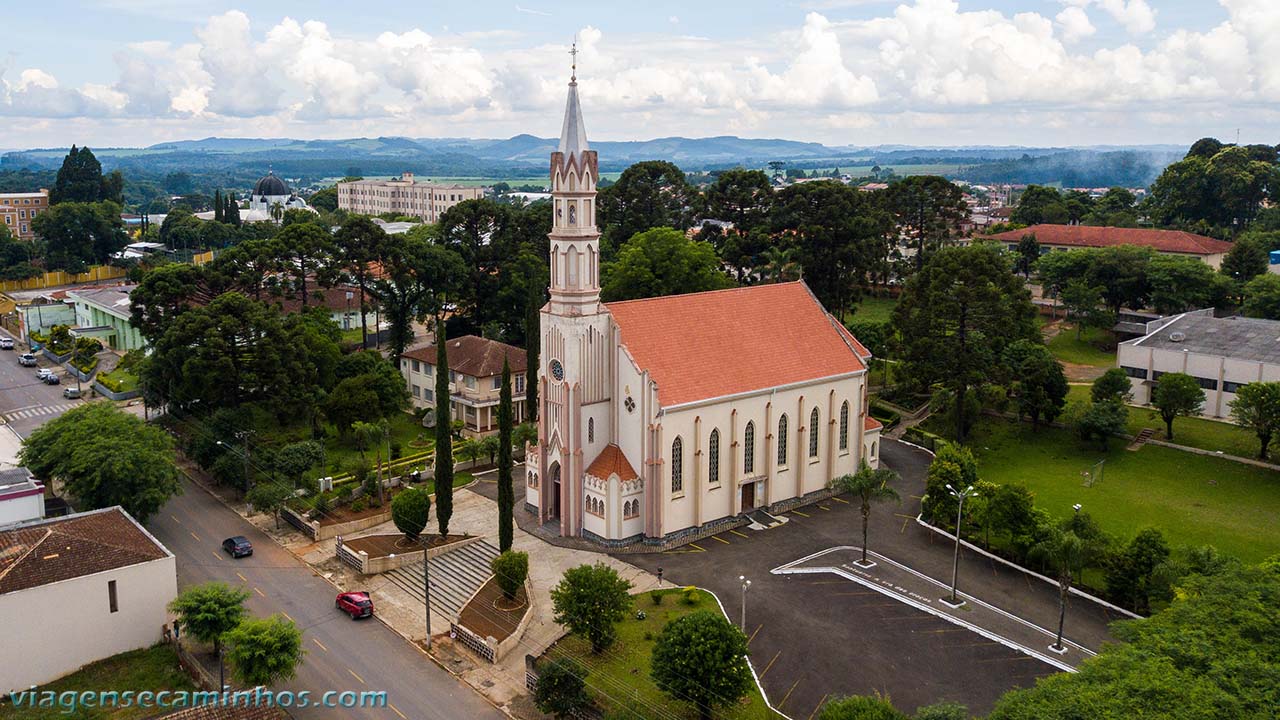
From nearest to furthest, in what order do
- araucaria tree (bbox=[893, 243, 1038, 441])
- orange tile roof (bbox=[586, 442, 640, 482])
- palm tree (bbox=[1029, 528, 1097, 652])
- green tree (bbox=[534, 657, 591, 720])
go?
1. green tree (bbox=[534, 657, 591, 720])
2. palm tree (bbox=[1029, 528, 1097, 652])
3. orange tile roof (bbox=[586, 442, 640, 482])
4. araucaria tree (bbox=[893, 243, 1038, 441])

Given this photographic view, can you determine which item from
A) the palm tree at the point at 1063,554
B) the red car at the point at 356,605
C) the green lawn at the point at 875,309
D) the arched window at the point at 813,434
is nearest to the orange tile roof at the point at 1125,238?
the green lawn at the point at 875,309

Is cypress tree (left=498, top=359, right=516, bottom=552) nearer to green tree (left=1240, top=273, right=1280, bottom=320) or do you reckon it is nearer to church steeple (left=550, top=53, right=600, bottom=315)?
church steeple (left=550, top=53, right=600, bottom=315)

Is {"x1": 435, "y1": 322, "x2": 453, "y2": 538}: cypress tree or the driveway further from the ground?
{"x1": 435, "y1": 322, "x2": 453, "y2": 538}: cypress tree

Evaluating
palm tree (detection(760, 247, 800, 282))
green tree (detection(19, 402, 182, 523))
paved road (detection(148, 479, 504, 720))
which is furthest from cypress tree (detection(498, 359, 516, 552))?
palm tree (detection(760, 247, 800, 282))

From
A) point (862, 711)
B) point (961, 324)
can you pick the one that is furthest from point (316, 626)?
point (961, 324)

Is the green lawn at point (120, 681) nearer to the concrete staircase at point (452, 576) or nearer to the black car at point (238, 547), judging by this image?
the black car at point (238, 547)

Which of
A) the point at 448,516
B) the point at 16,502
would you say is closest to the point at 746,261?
the point at 448,516

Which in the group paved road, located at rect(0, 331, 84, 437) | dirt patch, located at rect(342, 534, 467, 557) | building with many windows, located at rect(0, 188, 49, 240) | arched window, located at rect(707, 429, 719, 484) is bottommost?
dirt patch, located at rect(342, 534, 467, 557)
